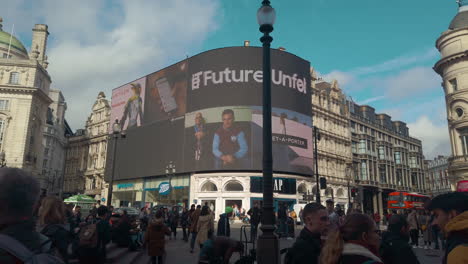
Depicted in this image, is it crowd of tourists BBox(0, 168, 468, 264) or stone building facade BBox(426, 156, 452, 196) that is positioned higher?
stone building facade BBox(426, 156, 452, 196)

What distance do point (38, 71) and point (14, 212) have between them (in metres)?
62.5

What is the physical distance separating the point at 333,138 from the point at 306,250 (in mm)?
52469

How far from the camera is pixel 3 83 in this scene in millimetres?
51531

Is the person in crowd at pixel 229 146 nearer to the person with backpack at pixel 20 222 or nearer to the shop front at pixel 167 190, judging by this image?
the shop front at pixel 167 190

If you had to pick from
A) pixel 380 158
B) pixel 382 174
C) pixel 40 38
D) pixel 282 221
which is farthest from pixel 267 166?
A: pixel 40 38

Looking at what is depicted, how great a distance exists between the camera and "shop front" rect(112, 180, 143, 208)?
163ft

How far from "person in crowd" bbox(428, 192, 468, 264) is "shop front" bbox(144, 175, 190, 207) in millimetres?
39237

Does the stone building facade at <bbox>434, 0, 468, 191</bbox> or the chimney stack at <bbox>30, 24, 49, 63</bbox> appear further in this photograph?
the chimney stack at <bbox>30, 24, 49, 63</bbox>

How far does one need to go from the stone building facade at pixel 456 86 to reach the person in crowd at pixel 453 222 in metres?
34.5

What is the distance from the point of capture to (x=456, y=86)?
3312 cm

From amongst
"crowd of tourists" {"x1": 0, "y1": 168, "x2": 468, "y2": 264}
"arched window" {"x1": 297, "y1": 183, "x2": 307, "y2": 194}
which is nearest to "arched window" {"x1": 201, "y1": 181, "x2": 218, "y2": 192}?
"arched window" {"x1": 297, "y1": 183, "x2": 307, "y2": 194}

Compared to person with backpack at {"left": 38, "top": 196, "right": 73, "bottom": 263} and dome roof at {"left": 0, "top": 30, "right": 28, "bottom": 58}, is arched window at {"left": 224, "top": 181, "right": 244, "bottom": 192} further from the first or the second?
dome roof at {"left": 0, "top": 30, "right": 28, "bottom": 58}

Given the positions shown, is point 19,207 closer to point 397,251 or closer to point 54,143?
point 397,251

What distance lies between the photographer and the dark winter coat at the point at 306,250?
3.43m
